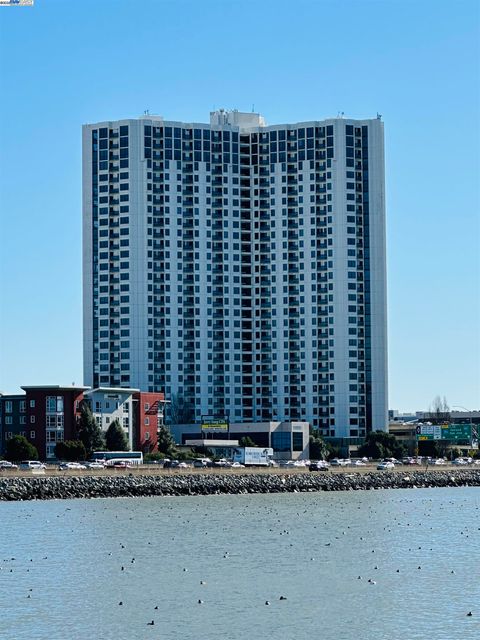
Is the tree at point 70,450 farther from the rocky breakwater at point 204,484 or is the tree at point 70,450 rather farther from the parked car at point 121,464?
the rocky breakwater at point 204,484

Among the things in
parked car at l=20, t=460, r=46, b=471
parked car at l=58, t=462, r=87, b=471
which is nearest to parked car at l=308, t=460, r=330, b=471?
parked car at l=58, t=462, r=87, b=471

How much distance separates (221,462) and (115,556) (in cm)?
11936

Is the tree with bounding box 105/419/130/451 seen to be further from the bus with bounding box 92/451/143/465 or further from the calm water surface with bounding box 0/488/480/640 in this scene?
the calm water surface with bounding box 0/488/480/640

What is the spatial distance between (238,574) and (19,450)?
113631mm

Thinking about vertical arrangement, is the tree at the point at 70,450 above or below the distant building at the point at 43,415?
below

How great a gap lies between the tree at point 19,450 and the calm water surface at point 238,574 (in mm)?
60329

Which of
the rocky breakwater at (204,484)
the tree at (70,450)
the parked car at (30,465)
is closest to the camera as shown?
the rocky breakwater at (204,484)

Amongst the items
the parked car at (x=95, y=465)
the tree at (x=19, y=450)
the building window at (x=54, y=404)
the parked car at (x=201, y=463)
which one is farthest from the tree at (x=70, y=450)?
the parked car at (x=201, y=463)

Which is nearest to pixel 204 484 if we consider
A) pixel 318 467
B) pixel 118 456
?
pixel 118 456

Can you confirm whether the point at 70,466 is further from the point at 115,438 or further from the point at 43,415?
the point at 115,438

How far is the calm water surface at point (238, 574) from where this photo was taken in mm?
49000

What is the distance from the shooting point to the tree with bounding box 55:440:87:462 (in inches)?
6909

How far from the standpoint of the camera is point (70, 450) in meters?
176

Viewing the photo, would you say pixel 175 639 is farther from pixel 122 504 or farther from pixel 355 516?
pixel 122 504
